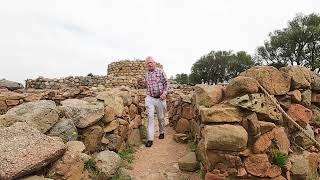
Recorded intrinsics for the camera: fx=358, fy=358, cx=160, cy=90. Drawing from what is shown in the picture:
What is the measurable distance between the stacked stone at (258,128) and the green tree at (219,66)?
24.9m

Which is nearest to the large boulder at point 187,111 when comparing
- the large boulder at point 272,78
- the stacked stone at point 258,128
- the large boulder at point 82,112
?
the stacked stone at point 258,128

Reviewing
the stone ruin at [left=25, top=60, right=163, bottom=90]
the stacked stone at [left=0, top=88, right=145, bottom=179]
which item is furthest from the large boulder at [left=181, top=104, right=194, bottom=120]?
the stone ruin at [left=25, top=60, right=163, bottom=90]

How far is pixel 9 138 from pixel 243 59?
28.1 metres

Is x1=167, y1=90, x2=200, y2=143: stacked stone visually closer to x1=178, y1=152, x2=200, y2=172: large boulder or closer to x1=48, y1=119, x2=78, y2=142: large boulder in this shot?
x1=178, y1=152, x2=200, y2=172: large boulder

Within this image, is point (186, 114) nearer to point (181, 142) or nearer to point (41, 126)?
point (181, 142)

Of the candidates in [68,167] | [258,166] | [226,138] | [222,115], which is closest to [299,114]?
[258,166]

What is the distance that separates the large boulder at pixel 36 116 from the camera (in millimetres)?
5180

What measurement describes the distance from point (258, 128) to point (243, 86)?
64 centimetres

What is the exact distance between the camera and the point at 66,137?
5312 millimetres

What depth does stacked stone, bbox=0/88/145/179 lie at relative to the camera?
423 centimetres

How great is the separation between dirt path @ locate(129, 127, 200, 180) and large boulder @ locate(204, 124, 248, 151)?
98 centimetres

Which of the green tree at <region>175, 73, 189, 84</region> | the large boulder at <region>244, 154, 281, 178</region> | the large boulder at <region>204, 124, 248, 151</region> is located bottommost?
the large boulder at <region>244, 154, 281, 178</region>

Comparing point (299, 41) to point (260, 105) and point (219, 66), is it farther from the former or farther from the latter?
point (260, 105)

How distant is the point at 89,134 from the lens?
573 cm
